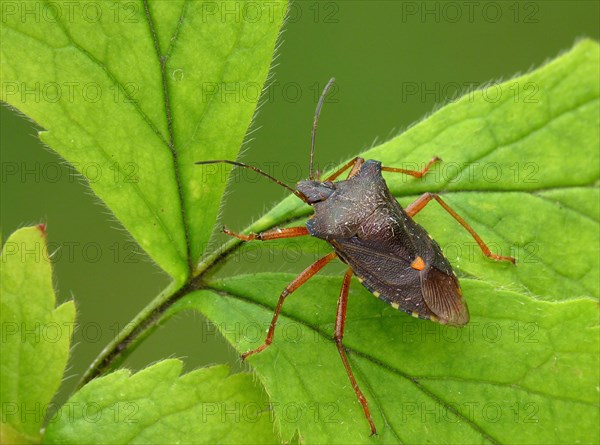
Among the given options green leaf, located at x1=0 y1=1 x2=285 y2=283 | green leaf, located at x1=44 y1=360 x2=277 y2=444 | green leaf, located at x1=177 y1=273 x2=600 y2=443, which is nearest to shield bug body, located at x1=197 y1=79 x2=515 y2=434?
green leaf, located at x1=177 y1=273 x2=600 y2=443

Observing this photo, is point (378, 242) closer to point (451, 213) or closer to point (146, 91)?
point (451, 213)

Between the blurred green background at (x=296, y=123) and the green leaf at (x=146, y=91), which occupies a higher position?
the green leaf at (x=146, y=91)

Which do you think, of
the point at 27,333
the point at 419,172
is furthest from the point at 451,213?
the point at 27,333

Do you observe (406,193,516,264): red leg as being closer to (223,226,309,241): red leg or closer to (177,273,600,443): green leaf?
(177,273,600,443): green leaf

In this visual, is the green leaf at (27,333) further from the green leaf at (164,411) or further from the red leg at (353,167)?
the red leg at (353,167)

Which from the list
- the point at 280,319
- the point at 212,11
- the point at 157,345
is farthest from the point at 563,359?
the point at 157,345

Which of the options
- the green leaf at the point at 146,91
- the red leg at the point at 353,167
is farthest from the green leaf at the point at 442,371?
the red leg at the point at 353,167
